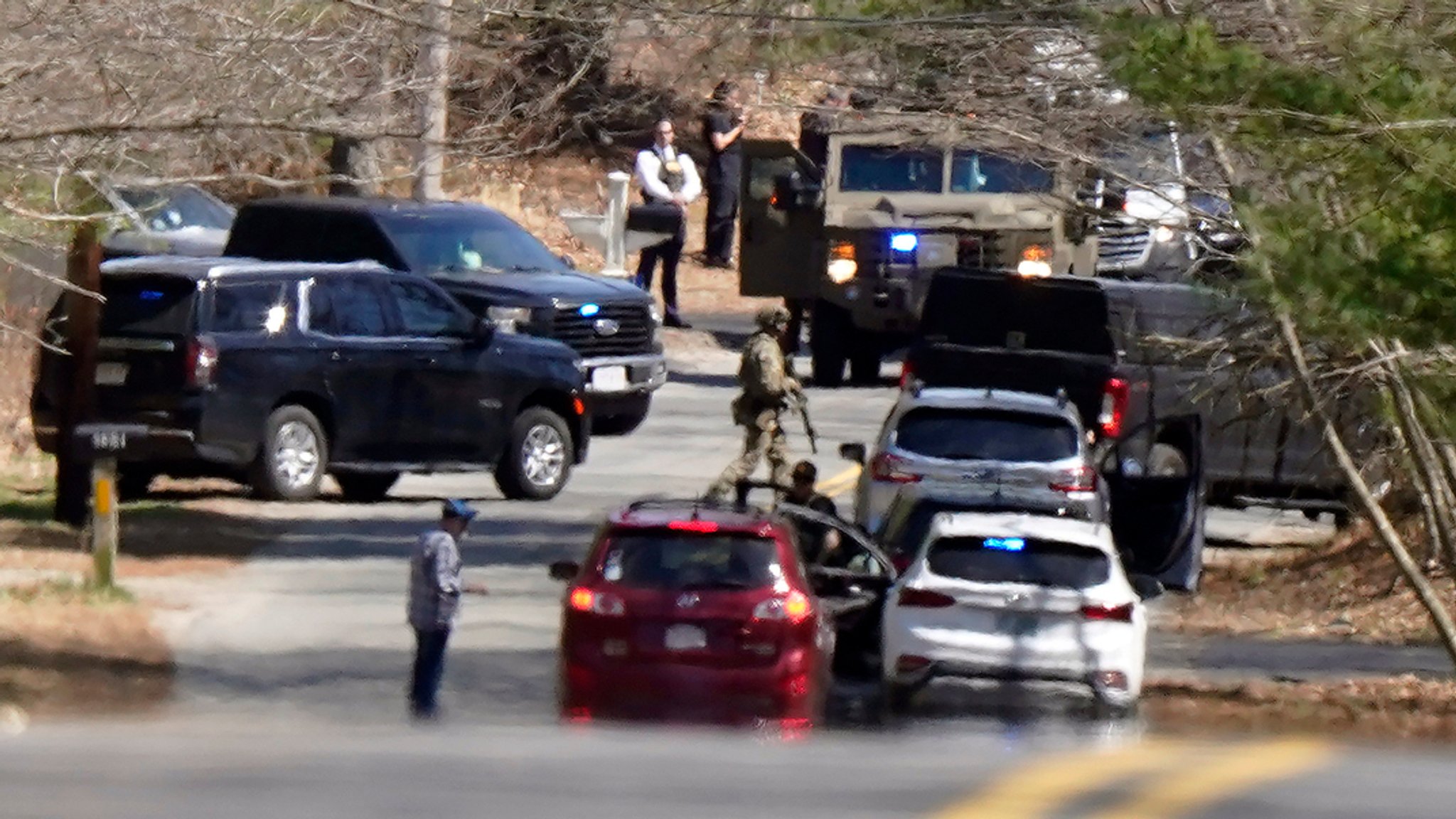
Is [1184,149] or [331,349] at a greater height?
[1184,149]

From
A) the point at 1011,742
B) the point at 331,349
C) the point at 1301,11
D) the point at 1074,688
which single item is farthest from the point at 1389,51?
the point at 331,349

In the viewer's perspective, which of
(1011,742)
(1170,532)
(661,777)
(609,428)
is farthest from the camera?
(609,428)

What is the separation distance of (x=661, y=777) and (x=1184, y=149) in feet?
39.1

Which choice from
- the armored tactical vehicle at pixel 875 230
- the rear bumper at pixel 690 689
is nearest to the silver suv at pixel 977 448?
the rear bumper at pixel 690 689

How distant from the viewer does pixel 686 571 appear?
12812mm

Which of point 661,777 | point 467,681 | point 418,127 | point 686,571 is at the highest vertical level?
point 418,127

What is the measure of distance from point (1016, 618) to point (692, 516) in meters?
1.93

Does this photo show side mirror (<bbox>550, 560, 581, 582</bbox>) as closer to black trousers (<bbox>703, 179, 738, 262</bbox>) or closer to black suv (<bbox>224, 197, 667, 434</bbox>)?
black suv (<bbox>224, 197, 667, 434</bbox>)

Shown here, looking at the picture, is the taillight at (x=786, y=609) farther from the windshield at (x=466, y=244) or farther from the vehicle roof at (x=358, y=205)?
the vehicle roof at (x=358, y=205)

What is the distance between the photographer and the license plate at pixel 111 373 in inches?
741

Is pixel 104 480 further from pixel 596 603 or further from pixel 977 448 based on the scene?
pixel 977 448

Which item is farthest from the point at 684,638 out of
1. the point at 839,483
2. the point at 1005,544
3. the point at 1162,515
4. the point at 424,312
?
the point at 839,483

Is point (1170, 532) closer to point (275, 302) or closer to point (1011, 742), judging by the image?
point (275, 302)

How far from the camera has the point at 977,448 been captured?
17844 millimetres
